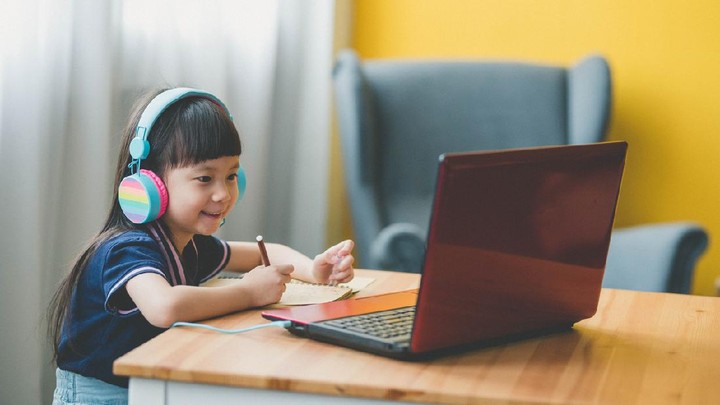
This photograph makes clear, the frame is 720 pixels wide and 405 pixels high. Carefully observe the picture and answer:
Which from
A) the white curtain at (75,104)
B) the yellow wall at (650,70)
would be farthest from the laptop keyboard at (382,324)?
the yellow wall at (650,70)

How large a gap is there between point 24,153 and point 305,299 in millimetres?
894

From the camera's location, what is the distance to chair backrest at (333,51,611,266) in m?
2.73

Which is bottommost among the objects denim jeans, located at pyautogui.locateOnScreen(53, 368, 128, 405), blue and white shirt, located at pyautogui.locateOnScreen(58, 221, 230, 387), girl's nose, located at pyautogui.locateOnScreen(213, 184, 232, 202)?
denim jeans, located at pyautogui.locateOnScreen(53, 368, 128, 405)

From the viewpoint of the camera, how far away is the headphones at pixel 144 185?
50.7 inches

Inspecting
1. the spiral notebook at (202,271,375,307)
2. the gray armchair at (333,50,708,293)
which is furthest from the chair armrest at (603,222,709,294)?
the spiral notebook at (202,271,375,307)

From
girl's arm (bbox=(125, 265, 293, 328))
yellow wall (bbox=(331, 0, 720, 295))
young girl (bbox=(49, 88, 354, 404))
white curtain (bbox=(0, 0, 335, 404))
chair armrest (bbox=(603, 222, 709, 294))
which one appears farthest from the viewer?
yellow wall (bbox=(331, 0, 720, 295))

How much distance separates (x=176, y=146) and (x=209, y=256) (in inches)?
10.1

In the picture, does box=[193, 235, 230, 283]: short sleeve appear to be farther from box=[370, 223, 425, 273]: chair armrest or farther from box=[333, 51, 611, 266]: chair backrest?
box=[333, 51, 611, 266]: chair backrest

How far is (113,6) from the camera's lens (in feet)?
6.97

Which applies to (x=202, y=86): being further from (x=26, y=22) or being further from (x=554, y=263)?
(x=554, y=263)

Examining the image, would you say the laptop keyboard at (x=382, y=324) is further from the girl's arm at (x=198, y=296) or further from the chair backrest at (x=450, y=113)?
the chair backrest at (x=450, y=113)

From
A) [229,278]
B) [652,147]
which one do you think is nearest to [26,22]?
[229,278]

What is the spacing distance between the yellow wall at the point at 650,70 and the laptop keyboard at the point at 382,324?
1.98 m

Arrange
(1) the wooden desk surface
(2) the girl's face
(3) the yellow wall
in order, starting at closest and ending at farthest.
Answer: (1) the wooden desk surface → (2) the girl's face → (3) the yellow wall
